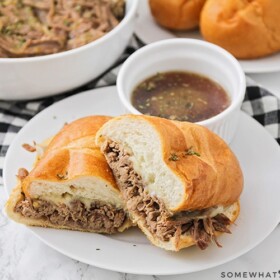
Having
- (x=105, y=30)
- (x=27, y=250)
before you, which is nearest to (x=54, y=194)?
(x=27, y=250)

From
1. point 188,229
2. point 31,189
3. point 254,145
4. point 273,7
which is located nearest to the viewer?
point 188,229

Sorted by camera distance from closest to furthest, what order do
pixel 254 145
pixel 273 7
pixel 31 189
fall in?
pixel 31 189
pixel 254 145
pixel 273 7

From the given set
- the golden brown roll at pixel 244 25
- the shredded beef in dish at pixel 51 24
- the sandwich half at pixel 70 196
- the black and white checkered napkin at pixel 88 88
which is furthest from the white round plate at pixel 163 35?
the sandwich half at pixel 70 196

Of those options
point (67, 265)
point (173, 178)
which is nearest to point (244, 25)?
point (173, 178)

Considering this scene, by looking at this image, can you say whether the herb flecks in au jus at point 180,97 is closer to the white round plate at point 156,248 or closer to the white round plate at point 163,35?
the white round plate at point 156,248

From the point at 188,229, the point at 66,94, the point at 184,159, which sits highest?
the point at 184,159

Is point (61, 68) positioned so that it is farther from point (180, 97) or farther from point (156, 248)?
point (156, 248)

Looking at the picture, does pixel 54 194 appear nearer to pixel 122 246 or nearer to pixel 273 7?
pixel 122 246
